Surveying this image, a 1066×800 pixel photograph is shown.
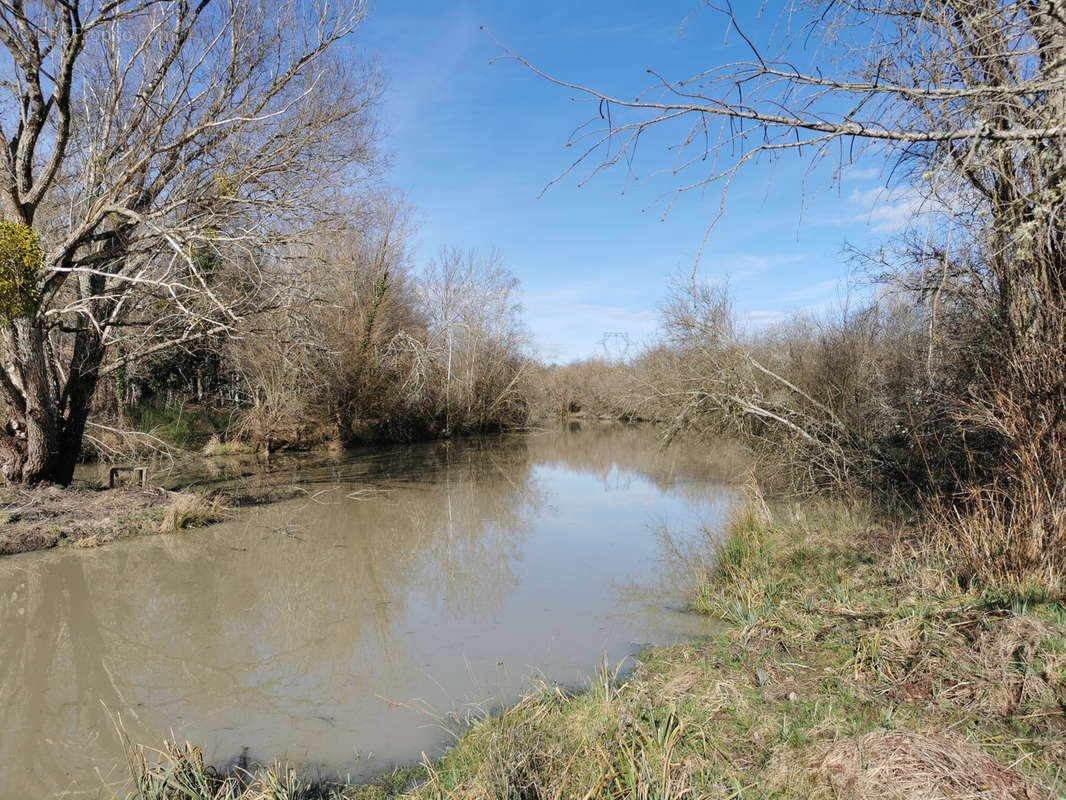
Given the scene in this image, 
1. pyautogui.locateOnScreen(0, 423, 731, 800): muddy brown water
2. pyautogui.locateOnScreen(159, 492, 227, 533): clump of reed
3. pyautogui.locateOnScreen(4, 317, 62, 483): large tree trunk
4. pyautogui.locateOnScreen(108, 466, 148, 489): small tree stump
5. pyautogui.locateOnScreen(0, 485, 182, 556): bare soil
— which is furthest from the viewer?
pyautogui.locateOnScreen(108, 466, 148, 489): small tree stump

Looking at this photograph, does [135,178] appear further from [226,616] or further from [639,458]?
[639,458]

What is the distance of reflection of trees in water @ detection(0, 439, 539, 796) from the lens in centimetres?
462

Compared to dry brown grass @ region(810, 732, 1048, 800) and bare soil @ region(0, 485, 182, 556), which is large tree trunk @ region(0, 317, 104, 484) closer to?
bare soil @ region(0, 485, 182, 556)

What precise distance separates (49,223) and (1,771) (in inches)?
483

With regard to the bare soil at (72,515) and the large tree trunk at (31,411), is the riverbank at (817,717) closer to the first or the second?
the bare soil at (72,515)

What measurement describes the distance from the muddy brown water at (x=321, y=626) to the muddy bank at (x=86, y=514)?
29cm

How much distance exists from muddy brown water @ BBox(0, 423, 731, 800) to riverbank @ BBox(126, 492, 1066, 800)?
75 centimetres

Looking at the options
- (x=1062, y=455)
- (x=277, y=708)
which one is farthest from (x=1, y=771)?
(x=1062, y=455)

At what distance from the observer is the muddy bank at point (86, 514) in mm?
8438

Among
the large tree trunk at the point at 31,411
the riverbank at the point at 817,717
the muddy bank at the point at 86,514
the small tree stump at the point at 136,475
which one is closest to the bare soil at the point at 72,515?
the muddy bank at the point at 86,514

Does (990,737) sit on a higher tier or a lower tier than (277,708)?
higher

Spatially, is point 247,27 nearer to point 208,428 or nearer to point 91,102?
point 91,102

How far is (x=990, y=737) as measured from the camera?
10.2 feet

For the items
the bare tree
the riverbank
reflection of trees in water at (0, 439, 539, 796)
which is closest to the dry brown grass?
the riverbank
